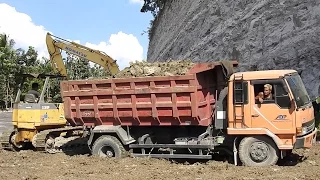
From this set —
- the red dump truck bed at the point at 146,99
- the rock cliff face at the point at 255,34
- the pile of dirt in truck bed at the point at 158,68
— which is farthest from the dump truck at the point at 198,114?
the rock cliff face at the point at 255,34

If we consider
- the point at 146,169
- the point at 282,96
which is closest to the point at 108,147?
the point at 146,169

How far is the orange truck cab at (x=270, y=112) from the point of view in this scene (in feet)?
29.3

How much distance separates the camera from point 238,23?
2014 centimetres

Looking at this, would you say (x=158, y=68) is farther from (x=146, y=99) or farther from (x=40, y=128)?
(x=40, y=128)

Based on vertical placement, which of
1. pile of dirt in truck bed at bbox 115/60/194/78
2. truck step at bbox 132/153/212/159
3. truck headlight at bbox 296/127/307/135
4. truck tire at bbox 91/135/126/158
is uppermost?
pile of dirt in truck bed at bbox 115/60/194/78

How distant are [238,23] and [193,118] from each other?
37.8 ft

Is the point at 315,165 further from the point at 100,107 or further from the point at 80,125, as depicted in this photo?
the point at 80,125

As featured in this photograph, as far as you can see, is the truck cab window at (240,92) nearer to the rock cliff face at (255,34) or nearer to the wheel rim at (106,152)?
the wheel rim at (106,152)

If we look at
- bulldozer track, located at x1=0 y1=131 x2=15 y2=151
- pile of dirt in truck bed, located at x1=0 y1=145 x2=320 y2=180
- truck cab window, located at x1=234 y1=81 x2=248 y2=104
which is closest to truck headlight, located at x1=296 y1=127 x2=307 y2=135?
pile of dirt in truck bed, located at x1=0 y1=145 x2=320 y2=180

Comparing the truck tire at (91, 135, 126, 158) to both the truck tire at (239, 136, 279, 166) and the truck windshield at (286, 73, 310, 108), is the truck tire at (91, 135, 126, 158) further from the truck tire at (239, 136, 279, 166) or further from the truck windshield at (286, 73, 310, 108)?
the truck windshield at (286, 73, 310, 108)

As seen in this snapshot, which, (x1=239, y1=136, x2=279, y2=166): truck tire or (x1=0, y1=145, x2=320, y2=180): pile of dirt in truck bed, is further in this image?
(x1=239, y1=136, x2=279, y2=166): truck tire

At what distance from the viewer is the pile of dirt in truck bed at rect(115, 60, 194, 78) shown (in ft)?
33.2

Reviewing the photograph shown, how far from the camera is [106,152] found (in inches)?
431

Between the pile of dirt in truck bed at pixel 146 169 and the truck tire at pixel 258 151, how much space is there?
23cm
